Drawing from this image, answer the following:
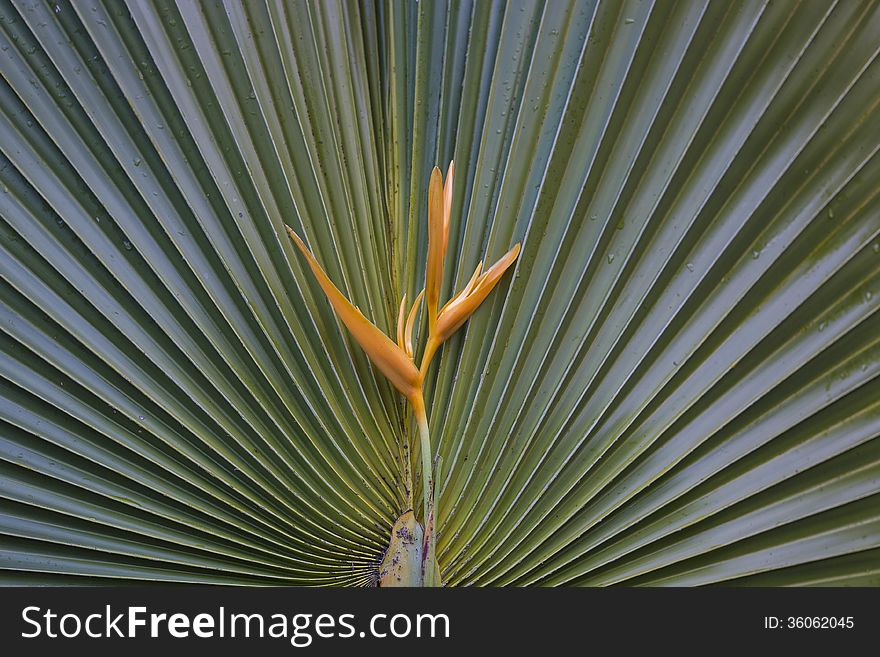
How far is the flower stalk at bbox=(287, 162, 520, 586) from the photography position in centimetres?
76

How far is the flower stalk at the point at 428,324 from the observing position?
756mm

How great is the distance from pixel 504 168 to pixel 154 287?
1.68 feet

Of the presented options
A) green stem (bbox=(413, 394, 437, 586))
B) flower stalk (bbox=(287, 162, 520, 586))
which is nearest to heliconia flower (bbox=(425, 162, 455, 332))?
flower stalk (bbox=(287, 162, 520, 586))

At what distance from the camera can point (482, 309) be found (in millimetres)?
832

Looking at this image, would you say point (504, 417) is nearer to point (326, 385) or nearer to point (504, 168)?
point (326, 385)

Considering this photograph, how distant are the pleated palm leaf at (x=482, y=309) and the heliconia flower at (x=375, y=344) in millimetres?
55

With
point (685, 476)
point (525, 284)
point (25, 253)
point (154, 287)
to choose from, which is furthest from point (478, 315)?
point (25, 253)

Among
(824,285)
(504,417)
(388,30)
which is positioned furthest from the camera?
(388,30)

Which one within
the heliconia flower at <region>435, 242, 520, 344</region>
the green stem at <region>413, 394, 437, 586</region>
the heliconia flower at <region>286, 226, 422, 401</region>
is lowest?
the green stem at <region>413, 394, 437, 586</region>

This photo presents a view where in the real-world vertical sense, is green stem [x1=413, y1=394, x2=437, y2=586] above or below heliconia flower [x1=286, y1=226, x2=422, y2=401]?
below

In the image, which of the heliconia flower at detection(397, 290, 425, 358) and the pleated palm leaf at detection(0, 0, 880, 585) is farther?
the heliconia flower at detection(397, 290, 425, 358)

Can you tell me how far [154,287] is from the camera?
2.68 ft

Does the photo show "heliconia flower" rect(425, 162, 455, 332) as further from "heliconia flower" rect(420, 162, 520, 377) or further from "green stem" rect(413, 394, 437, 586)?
"green stem" rect(413, 394, 437, 586)

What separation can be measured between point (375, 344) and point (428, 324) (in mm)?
111
